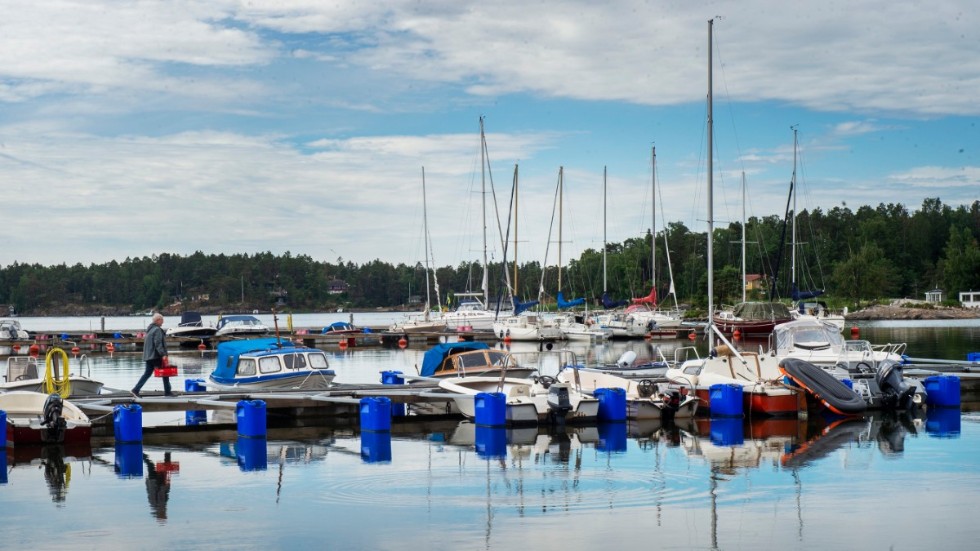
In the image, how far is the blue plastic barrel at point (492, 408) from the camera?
1069 inches

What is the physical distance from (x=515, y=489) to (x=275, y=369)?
1401 cm

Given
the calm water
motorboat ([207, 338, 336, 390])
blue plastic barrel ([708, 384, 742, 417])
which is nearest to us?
the calm water

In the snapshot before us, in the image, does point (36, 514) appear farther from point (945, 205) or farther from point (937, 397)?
point (945, 205)

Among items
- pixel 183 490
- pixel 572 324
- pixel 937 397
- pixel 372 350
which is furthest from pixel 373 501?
pixel 572 324

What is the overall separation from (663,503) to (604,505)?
102 centimetres

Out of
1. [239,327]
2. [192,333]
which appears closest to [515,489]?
[192,333]

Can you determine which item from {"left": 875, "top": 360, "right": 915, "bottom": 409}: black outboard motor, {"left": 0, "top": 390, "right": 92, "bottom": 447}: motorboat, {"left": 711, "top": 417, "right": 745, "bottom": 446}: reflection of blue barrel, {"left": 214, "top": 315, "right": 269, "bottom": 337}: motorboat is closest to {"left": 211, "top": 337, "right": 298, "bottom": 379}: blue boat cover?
{"left": 0, "top": 390, "right": 92, "bottom": 447}: motorboat

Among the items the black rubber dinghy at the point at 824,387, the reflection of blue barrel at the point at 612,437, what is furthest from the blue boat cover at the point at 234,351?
the black rubber dinghy at the point at 824,387

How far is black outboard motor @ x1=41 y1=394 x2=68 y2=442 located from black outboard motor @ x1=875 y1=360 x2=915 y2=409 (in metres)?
20.8

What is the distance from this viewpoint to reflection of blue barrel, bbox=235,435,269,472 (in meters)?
22.2

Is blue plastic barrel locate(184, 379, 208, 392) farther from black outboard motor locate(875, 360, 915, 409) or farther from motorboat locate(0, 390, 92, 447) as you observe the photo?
black outboard motor locate(875, 360, 915, 409)

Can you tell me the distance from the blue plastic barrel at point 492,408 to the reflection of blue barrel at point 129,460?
7881 millimetres

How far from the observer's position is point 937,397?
3203cm

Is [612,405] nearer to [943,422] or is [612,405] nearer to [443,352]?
[443,352]
